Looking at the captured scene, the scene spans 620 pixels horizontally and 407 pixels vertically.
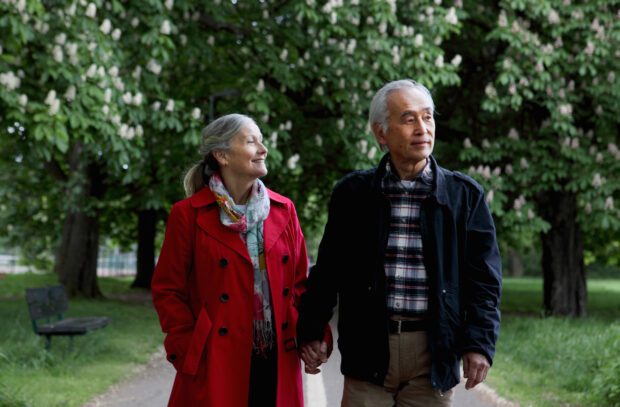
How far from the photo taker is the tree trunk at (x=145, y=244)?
26688mm

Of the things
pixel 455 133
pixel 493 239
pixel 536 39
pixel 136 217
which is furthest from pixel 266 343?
pixel 136 217

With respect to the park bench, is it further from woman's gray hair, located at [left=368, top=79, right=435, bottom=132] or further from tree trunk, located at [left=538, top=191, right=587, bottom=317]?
tree trunk, located at [left=538, top=191, right=587, bottom=317]

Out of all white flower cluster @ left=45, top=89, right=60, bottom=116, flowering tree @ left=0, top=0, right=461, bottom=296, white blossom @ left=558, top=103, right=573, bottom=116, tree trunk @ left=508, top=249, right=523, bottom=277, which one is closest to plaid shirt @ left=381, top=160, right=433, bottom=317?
flowering tree @ left=0, top=0, right=461, bottom=296

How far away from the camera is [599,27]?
14.2m

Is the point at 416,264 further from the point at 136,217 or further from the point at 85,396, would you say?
the point at 136,217

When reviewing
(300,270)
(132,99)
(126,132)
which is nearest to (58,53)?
(126,132)

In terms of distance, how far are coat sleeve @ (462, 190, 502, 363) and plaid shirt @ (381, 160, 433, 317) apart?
0.18 m

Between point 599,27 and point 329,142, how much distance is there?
4620 mm

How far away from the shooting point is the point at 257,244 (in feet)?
13.2

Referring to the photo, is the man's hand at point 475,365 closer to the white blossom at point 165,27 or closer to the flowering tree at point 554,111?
the white blossom at point 165,27

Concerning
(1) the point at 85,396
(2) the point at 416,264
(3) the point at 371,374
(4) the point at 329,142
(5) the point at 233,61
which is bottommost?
(1) the point at 85,396

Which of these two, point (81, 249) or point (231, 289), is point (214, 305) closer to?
point (231, 289)

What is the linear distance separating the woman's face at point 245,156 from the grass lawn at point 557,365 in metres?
4.49

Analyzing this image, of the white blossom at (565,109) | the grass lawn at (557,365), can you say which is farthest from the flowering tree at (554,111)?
the grass lawn at (557,365)
